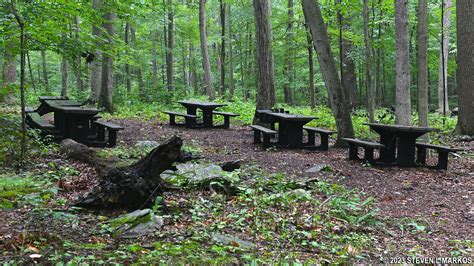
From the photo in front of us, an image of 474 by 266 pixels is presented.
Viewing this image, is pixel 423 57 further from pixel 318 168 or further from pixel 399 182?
pixel 318 168

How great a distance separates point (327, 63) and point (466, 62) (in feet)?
16.1

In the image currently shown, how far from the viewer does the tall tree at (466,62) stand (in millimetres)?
11219

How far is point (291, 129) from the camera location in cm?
961

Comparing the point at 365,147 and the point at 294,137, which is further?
the point at 294,137

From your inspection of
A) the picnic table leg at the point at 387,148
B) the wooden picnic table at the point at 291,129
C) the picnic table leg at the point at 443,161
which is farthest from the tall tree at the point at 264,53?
the picnic table leg at the point at 443,161

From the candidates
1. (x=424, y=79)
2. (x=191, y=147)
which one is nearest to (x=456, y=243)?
(x=424, y=79)

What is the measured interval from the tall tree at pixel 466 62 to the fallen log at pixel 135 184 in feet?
32.9

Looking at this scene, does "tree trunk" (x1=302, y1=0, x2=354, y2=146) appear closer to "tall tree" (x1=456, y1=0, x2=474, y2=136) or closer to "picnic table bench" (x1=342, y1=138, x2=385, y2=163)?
"picnic table bench" (x1=342, y1=138, x2=385, y2=163)

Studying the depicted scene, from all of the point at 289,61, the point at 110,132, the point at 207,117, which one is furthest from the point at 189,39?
the point at 110,132

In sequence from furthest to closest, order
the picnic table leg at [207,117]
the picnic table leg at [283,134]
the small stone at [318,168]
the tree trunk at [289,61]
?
the tree trunk at [289,61], the picnic table leg at [207,117], the picnic table leg at [283,134], the small stone at [318,168]

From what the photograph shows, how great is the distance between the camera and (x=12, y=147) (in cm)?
616

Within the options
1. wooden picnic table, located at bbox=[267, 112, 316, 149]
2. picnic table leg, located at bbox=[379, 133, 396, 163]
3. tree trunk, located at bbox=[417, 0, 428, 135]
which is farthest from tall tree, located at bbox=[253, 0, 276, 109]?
picnic table leg, located at bbox=[379, 133, 396, 163]

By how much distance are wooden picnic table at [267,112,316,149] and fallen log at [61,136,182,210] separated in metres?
5.03

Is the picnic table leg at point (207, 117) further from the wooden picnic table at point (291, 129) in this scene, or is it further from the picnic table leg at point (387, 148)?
the picnic table leg at point (387, 148)
